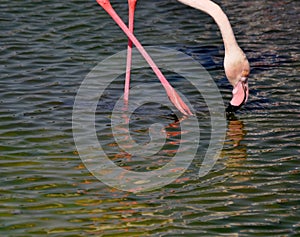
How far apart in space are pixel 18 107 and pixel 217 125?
2.16 m

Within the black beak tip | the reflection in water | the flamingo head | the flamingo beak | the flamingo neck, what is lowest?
the reflection in water

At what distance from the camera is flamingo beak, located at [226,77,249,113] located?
9.30m

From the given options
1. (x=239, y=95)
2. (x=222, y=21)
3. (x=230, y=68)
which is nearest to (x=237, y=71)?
(x=230, y=68)

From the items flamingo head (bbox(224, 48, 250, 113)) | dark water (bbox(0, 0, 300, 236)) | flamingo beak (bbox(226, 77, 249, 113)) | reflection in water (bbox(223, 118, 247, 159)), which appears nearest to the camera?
dark water (bbox(0, 0, 300, 236))

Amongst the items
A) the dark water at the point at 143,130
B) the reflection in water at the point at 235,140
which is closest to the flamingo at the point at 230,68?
the dark water at the point at 143,130

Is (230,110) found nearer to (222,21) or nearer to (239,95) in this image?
(239,95)

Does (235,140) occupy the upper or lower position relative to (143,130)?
lower

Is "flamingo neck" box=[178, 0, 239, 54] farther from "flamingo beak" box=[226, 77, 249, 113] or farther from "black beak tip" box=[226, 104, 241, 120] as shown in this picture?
"black beak tip" box=[226, 104, 241, 120]

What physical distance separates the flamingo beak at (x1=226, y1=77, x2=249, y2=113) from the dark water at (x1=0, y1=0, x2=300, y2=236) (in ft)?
0.47

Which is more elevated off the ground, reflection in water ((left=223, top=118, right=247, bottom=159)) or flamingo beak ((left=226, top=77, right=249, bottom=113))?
flamingo beak ((left=226, top=77, right=249, bottom=113))

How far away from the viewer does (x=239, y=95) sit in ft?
30.6

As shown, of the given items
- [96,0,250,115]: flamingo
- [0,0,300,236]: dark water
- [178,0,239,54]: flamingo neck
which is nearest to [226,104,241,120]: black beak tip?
[96,0,250,115]: flamingo

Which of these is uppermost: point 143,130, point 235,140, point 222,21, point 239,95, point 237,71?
point 222,21

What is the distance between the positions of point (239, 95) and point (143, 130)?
1167 millimetres
